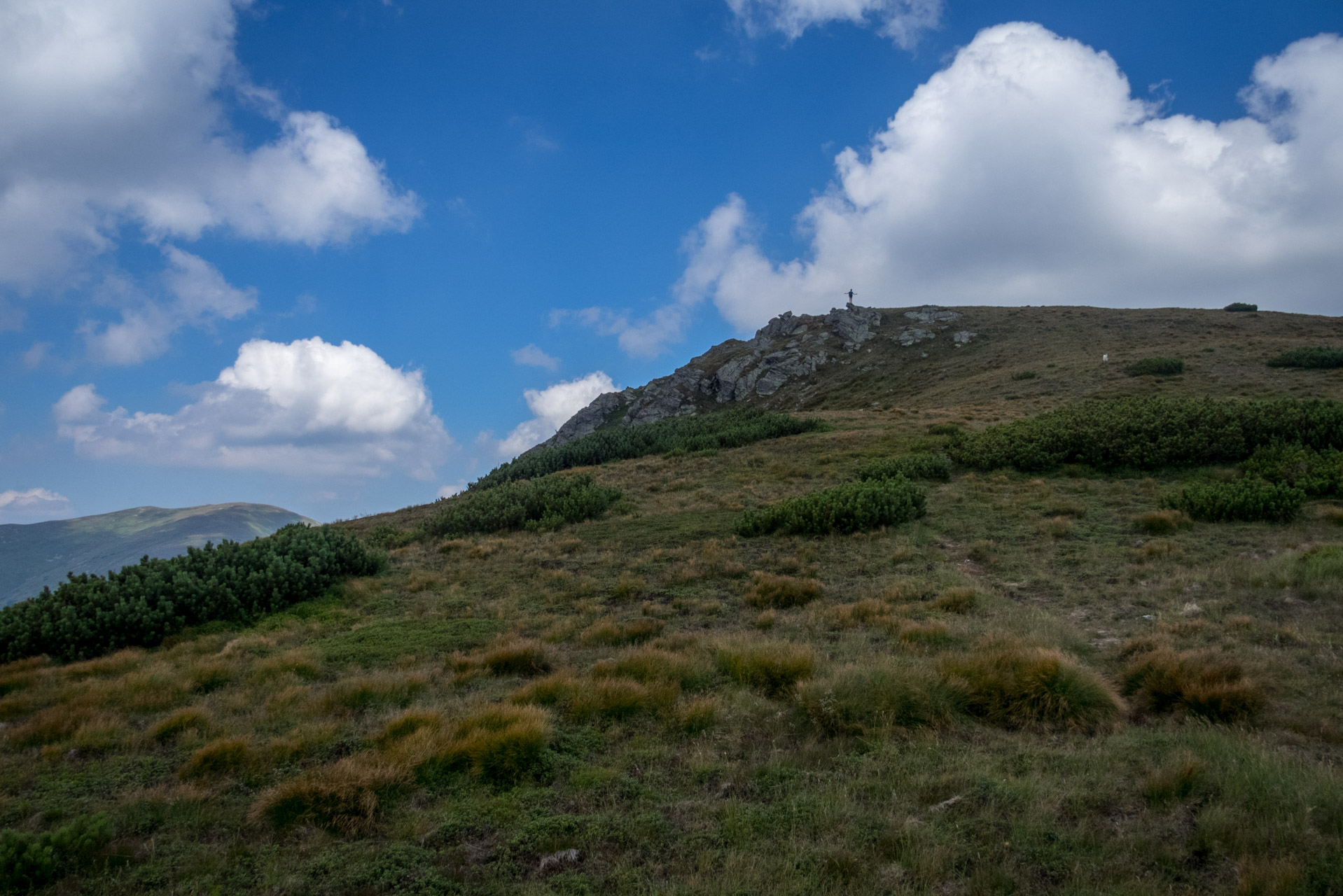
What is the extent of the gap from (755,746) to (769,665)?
1.37 metres

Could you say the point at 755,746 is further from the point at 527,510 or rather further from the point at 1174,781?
the point at 527,510

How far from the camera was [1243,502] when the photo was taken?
11.8m

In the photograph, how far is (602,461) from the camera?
2966cm

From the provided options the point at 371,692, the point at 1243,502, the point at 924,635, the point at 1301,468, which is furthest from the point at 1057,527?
the point at 371,692

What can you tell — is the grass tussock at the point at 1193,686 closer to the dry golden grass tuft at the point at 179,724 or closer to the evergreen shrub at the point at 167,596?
the dry golden grass tuft at the point at 179,724

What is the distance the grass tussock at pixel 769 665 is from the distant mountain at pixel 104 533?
130 m

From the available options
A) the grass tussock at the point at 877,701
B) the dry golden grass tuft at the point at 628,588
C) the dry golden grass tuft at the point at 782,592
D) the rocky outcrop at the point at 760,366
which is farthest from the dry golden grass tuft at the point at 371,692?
the rocky outcrop at the point at 760,366

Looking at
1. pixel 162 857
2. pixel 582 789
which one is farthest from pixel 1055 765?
pixel 162 857

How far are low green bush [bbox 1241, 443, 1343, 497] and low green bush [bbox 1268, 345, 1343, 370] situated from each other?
1972 centimetres

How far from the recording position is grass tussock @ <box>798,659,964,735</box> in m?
5.60

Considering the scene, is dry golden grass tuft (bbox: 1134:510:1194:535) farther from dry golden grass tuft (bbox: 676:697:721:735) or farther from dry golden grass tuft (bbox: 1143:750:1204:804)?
dry golden grass tuft (bbox: 676:697:721:735)

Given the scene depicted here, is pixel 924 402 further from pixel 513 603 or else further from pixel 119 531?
pixel 119 531

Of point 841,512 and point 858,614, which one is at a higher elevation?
point 841,512

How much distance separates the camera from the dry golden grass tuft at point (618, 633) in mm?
8578
